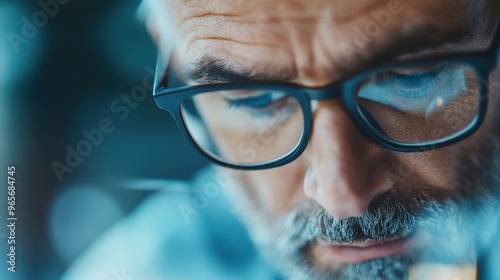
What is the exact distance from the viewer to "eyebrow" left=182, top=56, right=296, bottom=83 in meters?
0.77

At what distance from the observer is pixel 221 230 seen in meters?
Answer: 0.88

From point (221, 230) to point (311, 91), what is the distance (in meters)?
0.28

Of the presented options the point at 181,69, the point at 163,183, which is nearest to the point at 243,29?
the point at 181,69

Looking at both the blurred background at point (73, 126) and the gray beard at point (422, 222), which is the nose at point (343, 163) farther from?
the blurred background at point (73, 126)

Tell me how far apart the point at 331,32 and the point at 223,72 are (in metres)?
0.17

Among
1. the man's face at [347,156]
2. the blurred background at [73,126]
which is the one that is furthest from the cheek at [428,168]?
the blurred background at [73,126]

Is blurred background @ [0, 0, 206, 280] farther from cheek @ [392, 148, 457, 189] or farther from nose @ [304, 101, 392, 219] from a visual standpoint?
cheek @ [392, 148, 457, 189]

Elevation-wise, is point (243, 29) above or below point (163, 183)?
above

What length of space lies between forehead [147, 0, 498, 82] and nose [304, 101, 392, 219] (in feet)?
0.21

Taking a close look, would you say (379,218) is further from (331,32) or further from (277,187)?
(331,32)

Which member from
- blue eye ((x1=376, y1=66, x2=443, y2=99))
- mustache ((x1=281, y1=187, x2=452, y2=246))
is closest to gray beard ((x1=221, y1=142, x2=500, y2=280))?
mustache ((x1=281, y1=187, x2=452, y2=246))

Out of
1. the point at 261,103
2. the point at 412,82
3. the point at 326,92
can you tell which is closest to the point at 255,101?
the point at 261,103

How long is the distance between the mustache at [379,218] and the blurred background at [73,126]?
20 cm

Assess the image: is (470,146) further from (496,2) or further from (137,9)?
(137,9)
